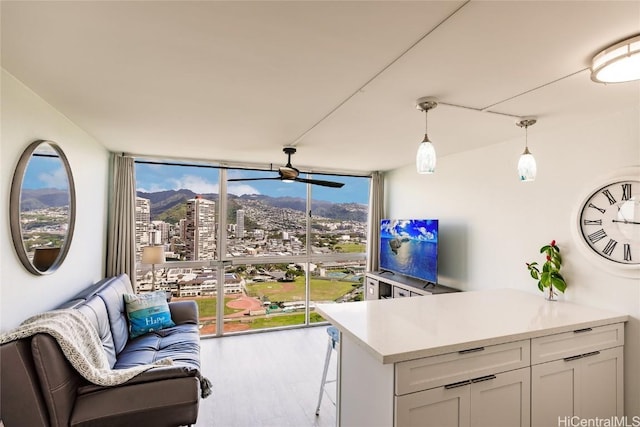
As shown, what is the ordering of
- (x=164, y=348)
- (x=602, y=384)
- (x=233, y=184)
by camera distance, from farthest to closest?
(x=233, y=184), (x=164, y=348), (x=602, y=384)

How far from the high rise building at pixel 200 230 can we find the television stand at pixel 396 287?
2.26 meters

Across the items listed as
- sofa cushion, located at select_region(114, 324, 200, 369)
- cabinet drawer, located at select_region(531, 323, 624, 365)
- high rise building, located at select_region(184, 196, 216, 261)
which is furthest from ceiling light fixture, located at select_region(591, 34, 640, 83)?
high rise building, located at select_region(184, 196, 216, 261)

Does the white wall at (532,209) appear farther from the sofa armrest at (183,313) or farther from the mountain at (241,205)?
the sofa armrest at (183,313)

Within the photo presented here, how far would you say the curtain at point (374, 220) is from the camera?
16.3 feet

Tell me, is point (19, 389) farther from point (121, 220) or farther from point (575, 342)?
point (575, 342)

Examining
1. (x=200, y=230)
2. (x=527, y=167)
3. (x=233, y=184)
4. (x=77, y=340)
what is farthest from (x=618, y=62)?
(x=200, y=230)

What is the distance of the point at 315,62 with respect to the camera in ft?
5.17

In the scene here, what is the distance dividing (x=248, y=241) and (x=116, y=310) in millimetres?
1947

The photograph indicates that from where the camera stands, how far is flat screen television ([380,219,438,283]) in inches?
145

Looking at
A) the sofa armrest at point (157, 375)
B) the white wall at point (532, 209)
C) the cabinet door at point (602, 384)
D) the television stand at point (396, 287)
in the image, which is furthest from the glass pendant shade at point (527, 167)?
the sofa armrest at point (157, 375)

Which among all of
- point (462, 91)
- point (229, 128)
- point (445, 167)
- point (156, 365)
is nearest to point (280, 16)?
point (462, 91)

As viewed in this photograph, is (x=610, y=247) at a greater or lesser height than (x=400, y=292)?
greater

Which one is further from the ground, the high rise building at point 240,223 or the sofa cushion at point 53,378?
the high rise building at point 240,223

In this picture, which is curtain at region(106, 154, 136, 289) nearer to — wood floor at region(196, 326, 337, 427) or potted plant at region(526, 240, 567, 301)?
wood floor at region(196, 326, 337, 427)
